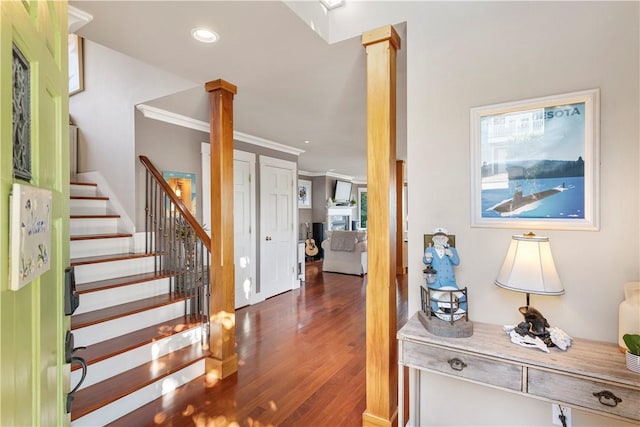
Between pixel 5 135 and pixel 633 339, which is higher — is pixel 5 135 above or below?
above

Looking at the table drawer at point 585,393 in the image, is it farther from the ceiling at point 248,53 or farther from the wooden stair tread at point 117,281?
the wooden stair tread at point 117,281

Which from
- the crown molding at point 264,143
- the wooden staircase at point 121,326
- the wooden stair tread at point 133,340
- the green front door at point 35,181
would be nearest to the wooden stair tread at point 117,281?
the wooden staircase at point 121,326

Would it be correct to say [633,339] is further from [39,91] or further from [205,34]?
[205,34]

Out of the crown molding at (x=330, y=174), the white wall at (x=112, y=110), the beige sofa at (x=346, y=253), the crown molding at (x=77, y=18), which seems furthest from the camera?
the crown molding at (x=330, y=174)

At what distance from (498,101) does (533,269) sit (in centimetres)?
87

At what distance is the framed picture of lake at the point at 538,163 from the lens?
1.47 meters

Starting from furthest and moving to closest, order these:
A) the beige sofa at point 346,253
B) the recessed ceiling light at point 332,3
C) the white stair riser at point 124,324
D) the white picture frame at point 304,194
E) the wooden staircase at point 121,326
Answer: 1. the white picture frame at point 304,194
2. the beige sofa at point 346,253
3. the white stair riser at point 124,324
4. the wooden staircase at point 121,326
5. the recessed ceiling light at point 332,3

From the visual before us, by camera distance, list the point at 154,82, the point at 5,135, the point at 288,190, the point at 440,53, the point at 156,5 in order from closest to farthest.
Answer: the point at 5,135, the point at 156,5, the point at 440,53, the point at 154,82, the point at 288,190

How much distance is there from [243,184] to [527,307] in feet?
12.6

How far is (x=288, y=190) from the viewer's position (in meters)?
5.57

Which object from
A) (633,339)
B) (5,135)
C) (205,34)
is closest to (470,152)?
(633,339)

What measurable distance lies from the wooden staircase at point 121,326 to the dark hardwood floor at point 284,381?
0.53 ft

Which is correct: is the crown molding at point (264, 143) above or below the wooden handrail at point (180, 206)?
above

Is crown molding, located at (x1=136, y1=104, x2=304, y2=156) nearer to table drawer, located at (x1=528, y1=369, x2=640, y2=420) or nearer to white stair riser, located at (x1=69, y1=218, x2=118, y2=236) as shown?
white stair riser, located at (x1=69, y1=218, x2=118, y2=236)
